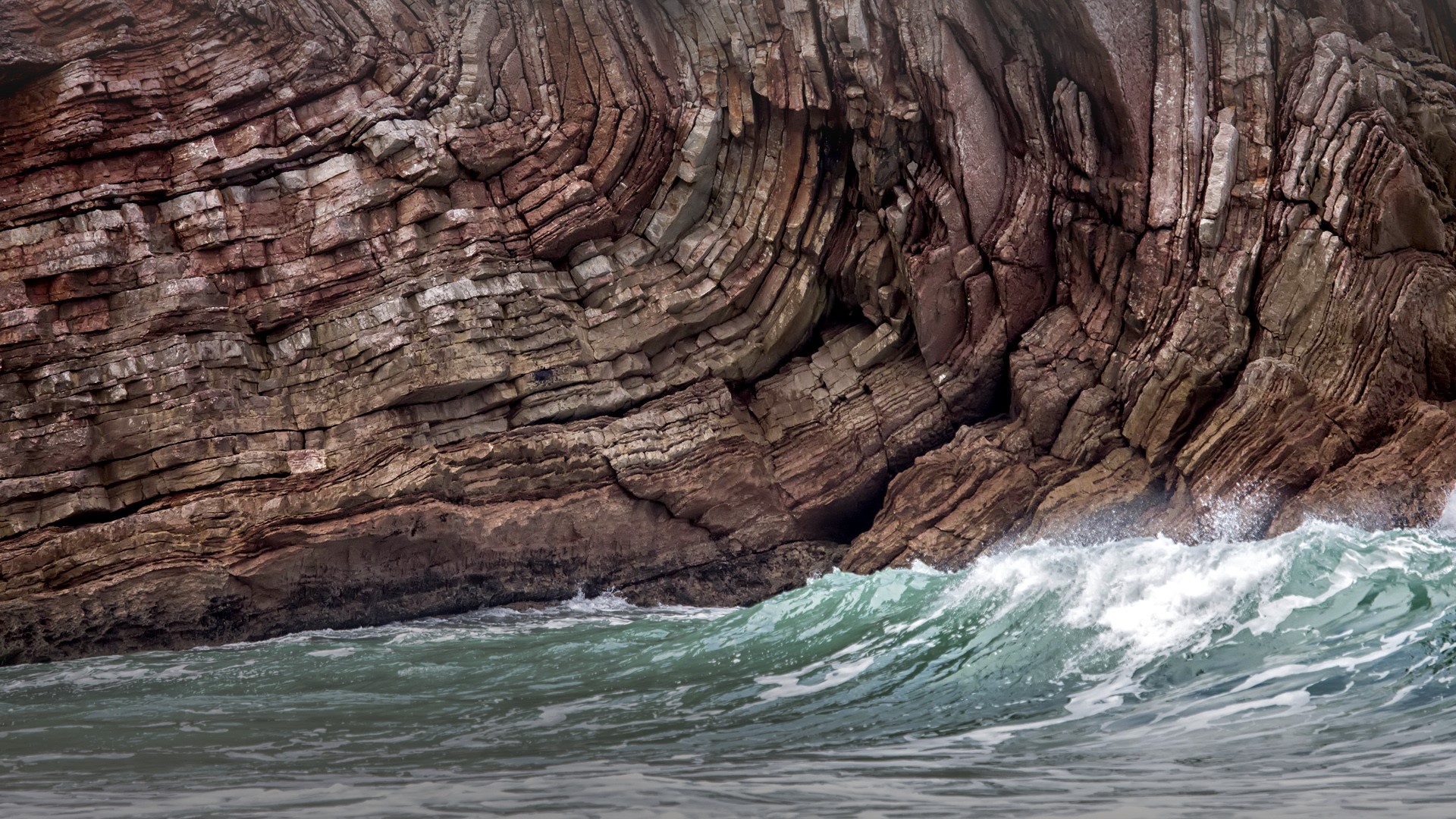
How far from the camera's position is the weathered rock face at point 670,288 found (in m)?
12.7

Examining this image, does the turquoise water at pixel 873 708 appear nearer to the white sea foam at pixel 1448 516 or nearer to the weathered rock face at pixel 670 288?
the white sea foam at pixel 1448 516

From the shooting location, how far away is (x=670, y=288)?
14836 millimetres

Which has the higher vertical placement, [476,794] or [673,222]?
[673,222]

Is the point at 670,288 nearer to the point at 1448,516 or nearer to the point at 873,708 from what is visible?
the point at 873,708

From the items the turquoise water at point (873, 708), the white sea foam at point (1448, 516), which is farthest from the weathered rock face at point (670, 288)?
the turquoise water at point (873, 708)

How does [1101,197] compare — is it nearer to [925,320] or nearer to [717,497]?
[925,320]

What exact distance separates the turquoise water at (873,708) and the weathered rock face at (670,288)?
1.85 meters

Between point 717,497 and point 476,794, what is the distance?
8985mm

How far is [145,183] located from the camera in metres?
14.0

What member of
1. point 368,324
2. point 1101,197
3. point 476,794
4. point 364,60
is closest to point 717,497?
point 368,324

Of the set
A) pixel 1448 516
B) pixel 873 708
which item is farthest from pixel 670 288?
pixel 1448 516

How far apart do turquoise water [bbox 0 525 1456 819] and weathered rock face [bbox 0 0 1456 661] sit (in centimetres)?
185

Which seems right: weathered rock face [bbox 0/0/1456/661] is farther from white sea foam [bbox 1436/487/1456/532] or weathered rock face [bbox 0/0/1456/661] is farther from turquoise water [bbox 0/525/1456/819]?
turquoise water [bbox 0/525/1456/819]

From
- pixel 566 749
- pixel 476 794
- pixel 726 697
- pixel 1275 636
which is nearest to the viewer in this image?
pixel 476 794
